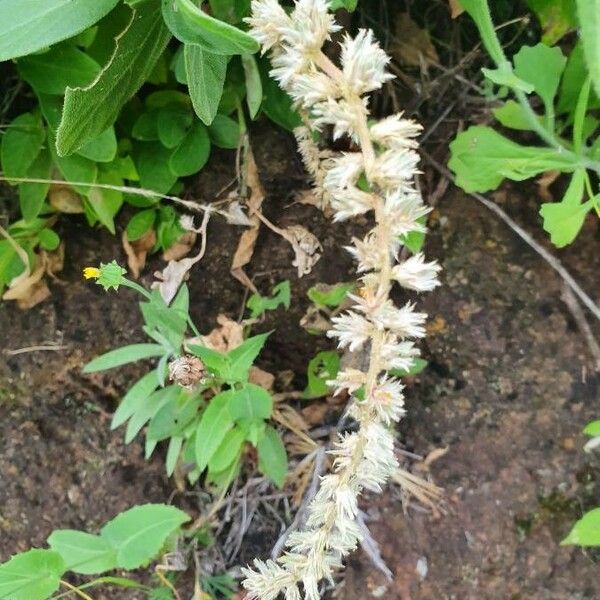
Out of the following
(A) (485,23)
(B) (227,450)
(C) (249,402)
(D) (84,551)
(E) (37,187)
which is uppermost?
(A) (485,23)

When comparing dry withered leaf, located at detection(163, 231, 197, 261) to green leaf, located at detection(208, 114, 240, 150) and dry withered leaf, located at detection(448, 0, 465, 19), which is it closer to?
green leaf, located at detection(208, 114, 240, 150)

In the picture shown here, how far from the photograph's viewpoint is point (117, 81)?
3.61 ft

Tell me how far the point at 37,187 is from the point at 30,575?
2.31ft

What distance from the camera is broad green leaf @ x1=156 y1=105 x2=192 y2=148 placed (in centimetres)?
140

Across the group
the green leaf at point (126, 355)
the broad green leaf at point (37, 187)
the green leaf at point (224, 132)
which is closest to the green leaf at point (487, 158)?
the green leaf at point (224, 132)

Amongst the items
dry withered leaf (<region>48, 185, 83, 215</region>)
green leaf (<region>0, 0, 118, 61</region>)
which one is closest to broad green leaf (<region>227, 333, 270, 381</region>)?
dry withered leaf (<region>48, 185, 83, 215</region>)

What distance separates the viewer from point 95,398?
158cm

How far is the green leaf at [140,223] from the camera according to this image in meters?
1.50

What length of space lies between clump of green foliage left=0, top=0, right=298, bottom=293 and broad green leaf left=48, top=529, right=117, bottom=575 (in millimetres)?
523

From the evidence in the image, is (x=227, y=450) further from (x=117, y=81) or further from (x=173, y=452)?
(x=117, y=81)

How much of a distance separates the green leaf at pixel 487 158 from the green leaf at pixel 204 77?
49 cm

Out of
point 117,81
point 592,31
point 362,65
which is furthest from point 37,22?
point 592,31

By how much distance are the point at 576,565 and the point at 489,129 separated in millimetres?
833

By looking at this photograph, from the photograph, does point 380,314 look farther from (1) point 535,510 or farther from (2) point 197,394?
(1) point 535,510
